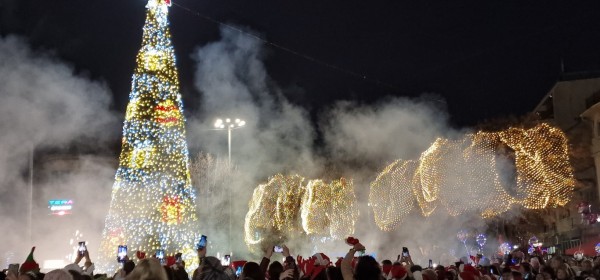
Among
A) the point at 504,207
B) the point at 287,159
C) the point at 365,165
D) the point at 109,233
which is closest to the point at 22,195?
the point at 109,233

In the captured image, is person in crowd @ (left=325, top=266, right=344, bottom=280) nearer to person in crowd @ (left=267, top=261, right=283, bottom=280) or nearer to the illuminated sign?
person in crowd @ (left=267, top=261, right=283, bottom=280)

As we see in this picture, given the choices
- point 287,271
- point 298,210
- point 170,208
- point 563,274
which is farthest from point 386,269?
point 298,210

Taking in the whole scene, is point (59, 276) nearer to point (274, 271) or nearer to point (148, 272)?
point (148, 272)

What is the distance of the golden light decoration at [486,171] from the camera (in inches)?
933

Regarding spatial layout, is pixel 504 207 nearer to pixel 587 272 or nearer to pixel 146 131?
pixel 146 131

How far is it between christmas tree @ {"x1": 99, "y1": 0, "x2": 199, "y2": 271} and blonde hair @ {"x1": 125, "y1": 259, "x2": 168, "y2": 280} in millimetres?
21413

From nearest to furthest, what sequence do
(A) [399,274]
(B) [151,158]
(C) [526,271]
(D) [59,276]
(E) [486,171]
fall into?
(D) [59,276], (A) [399,274], (C) [526,271], (E) [486,171], (B) [151,158]

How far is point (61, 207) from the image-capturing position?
45281mm

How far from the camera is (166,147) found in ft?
83.5

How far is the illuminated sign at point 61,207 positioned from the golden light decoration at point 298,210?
11866 millimetres

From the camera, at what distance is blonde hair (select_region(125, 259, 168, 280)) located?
3.96 meters

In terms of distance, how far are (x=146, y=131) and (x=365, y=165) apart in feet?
39.4

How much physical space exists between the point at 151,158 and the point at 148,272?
857 inches

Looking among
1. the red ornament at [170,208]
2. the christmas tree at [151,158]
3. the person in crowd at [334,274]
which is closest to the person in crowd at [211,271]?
the person in crowd at [334,274]
